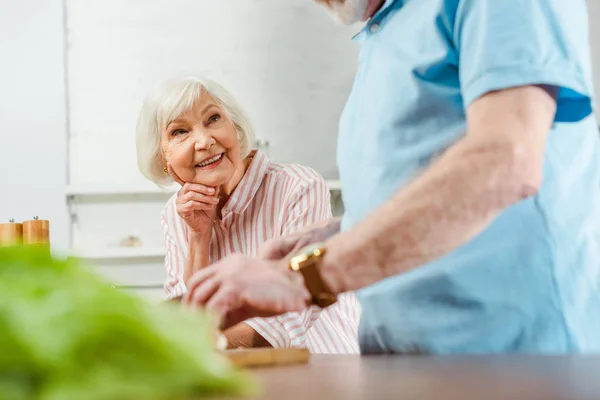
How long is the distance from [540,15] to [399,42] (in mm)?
221

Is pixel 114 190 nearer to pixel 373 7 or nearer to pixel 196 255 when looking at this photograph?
pixel 196 255

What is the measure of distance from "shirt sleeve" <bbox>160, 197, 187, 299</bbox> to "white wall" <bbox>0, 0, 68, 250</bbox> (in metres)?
1.14

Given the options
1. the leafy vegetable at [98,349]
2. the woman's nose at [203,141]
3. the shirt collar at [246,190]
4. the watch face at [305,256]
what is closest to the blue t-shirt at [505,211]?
the watch face at [305,256]

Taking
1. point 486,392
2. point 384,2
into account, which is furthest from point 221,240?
point 486,392

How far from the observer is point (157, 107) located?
84.0 inches

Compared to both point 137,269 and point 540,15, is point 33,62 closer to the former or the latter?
point 137,269

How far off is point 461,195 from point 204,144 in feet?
4.73

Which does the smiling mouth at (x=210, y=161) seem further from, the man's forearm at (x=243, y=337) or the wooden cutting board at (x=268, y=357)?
the wooden cutting board at (x=268, y=357)

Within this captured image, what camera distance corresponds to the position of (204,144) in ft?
6.82

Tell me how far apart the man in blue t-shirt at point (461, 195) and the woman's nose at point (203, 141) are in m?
1.02

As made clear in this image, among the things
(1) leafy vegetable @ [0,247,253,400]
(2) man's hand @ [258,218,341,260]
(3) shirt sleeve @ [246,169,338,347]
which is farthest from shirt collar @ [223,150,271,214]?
(1) leafy vegetable @ [0,247,253,400]

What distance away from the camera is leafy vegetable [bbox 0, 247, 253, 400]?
0.26 metres

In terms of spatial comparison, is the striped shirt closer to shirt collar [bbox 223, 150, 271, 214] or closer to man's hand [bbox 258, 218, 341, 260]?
shirt collar [bbox 223, 150, 271, 214]

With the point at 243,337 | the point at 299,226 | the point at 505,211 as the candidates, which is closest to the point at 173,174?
the point at 299,226
